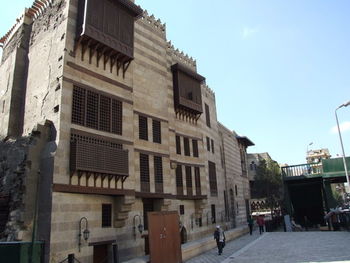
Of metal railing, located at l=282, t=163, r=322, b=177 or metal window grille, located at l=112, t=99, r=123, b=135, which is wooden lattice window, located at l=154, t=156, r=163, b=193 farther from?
metal railing, located at l=282, t=163, r=322, b=177

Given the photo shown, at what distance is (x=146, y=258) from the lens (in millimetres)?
14289

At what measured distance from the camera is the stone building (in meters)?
13.0

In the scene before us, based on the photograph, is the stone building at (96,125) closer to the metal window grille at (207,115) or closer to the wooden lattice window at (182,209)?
the wooden lattice window at (182,209)

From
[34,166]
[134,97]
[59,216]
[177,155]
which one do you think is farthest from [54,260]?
[177,155]

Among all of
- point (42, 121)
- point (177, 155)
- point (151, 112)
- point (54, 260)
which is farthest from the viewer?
point (177, 155)

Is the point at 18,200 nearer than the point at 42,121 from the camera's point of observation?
Yes

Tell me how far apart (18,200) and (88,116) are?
4.69 m

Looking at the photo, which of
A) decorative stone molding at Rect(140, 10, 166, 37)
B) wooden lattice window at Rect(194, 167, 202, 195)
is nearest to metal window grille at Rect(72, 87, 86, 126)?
decorative stone molding at Rect(140, 10, 166, 37)

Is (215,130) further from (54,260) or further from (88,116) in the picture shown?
(54,260)

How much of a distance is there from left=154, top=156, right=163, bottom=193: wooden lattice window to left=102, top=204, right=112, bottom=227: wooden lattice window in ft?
11.7

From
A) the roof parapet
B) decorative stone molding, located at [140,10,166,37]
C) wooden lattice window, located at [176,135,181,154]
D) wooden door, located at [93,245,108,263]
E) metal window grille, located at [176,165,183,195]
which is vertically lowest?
wooden door, located at [93,245,108,263]

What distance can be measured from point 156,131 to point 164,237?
7.02 metres

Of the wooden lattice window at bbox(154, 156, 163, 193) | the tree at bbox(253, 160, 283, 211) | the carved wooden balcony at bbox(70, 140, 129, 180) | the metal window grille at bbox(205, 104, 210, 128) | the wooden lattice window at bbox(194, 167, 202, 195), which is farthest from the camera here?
the tree at bbox(253, 160, 283, 211)

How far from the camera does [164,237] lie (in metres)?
14.2
